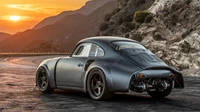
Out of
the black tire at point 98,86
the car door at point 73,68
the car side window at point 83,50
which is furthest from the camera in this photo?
the car side window at point 83,50

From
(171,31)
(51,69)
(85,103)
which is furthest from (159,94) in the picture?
(171,31)

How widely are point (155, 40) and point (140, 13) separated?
22.6 ft

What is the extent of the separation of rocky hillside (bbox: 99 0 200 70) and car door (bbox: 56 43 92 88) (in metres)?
20.7

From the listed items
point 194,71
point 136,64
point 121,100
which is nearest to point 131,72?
point 136,64

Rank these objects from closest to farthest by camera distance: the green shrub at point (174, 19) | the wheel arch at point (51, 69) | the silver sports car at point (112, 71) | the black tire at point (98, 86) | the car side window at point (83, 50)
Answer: the silver sports car at point (112, 71) → the black tire at point (98, 86) → the car side window at point (83, 50) → the wheel arch at point (51, 69) → the green shrub at point (174, 19)

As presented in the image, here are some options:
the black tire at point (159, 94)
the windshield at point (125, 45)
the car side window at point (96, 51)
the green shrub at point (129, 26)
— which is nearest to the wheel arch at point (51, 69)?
the car side window at point (96, 51)

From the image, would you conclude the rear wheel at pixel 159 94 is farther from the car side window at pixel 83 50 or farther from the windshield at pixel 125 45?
the car side window at pixel 83 50

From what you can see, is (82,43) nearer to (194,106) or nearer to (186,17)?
(194,106)

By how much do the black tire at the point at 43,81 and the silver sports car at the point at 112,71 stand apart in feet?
1.10

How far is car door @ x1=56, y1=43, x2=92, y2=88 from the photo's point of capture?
10.3 metres

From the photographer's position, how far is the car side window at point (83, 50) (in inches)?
414

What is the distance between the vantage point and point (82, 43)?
10781 millimetres

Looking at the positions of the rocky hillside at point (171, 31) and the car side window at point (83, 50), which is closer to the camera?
the car side window at point (83, 50)

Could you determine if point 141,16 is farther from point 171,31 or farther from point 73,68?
point 73,68
